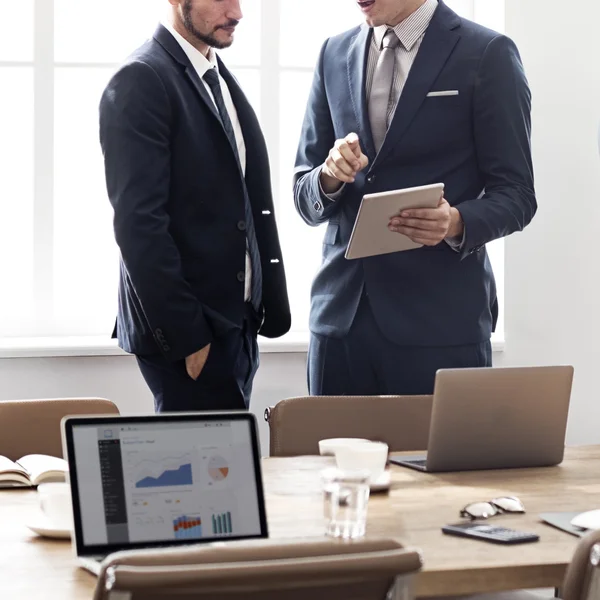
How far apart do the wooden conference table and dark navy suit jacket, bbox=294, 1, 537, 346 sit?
72 centimetres

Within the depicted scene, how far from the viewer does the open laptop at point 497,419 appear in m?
2.01

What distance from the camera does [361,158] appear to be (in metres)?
2.71

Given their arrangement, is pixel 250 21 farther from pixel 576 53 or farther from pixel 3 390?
pixel 3 390

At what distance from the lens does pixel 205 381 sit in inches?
112

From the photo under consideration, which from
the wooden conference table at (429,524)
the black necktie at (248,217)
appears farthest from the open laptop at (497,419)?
the black necktie at (248,217)

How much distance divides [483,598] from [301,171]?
162 cm

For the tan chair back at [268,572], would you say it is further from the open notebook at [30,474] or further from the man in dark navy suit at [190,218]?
the man in dark navy suit at [190,218]

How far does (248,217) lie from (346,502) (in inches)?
62.1

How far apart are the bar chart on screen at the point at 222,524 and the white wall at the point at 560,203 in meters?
2.82

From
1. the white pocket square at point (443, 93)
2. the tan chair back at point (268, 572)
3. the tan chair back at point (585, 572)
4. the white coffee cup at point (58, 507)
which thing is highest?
the white pocket square at point (443, 93)

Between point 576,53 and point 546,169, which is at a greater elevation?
point 576,53

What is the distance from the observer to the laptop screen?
1.41 metres

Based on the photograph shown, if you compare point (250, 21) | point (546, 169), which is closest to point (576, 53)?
point (546, 169)

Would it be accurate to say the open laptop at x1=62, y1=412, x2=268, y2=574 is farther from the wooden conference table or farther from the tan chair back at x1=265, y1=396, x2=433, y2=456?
the tan chair back at x1=265, y1=396, x2=433, y2=456
